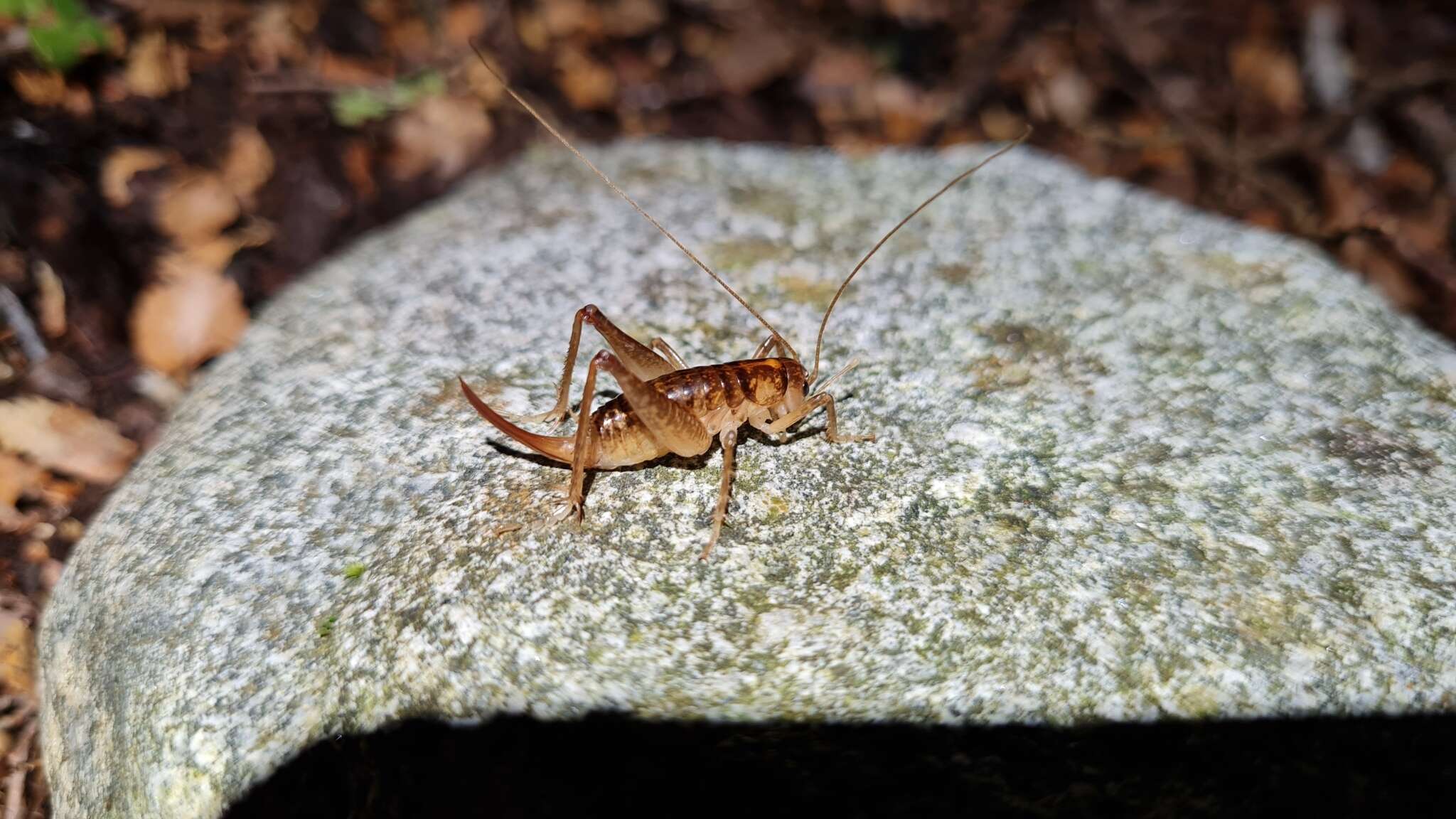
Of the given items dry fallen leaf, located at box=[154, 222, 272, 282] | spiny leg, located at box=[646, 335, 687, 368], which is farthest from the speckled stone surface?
dry fallen leaf, located at box=[154, 222, 272, 282]

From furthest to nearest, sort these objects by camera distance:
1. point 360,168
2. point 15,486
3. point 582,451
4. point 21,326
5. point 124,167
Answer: point 360,168, point 124,167, point 21,326, point 15,486, point 582,451

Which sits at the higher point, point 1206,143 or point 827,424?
point 1206,143

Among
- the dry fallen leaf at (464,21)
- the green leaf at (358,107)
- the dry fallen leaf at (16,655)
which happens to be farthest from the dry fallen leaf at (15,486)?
the dry fallen leaf at (464,21)

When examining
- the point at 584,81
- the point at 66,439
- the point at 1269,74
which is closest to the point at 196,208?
the point at 66,439

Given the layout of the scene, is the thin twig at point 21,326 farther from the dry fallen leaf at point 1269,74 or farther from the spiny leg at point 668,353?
the dry fallen leaf at point 1269,74

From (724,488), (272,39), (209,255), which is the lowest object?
Answer: (724,488)

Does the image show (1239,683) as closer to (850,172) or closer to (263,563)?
(263,563)

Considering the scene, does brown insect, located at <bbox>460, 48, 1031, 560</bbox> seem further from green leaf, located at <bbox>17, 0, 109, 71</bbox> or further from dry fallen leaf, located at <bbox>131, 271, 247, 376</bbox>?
green leaf, located at <bbox>17, 0, 109, 71</bbox>

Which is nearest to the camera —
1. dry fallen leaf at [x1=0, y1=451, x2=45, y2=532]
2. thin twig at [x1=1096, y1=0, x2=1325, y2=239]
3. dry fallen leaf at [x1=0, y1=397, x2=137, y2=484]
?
dry fallen leaf at [x1=0, y1=451, x2=45, y2=532]

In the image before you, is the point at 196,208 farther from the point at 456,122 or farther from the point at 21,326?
the point at 456,122
